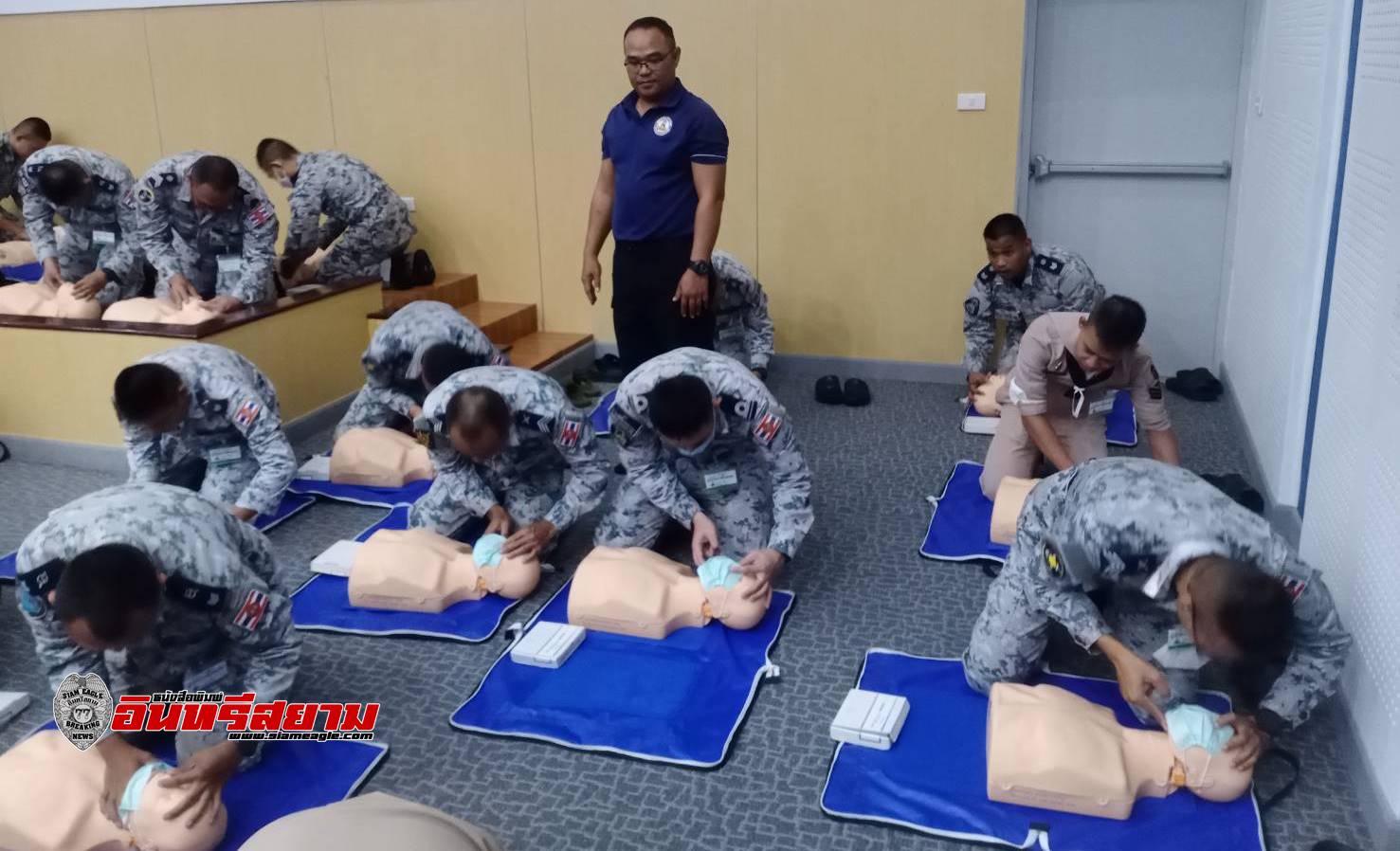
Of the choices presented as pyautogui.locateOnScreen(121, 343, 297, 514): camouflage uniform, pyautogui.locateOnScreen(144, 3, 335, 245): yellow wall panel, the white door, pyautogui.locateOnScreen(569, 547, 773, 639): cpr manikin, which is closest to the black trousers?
pyautogui.locateOnScreen(569, 547, 773, 639): cpr manikin

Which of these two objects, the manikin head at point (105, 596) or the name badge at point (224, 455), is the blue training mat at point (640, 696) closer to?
the manikin head at point (105, 596)

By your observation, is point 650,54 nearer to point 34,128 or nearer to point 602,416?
point 602,416

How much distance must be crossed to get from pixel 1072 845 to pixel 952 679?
0.59 m

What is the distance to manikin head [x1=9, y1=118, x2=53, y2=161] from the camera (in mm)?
6094

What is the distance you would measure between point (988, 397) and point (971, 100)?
1.35 metres

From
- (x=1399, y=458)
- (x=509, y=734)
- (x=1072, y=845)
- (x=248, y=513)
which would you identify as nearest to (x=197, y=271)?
(x=248, y=513)

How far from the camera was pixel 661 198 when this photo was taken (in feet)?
12.3

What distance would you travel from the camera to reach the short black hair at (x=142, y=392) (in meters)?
2.94

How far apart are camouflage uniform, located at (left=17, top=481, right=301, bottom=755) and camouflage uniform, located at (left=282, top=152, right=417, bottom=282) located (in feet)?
9.82

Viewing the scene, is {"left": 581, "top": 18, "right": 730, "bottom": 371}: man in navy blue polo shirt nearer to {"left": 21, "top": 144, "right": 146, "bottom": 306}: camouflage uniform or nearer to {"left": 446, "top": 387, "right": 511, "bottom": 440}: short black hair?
{"left": 446, "top": 387, "right": 511, "bottom": 440}: short black hair

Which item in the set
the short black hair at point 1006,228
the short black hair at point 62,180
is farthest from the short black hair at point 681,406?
the short black hair at point 62,180

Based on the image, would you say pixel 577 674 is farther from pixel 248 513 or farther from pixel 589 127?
pixel 589 127

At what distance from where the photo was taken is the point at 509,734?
98.3 inches

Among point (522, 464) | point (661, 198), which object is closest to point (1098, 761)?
point (522, 464)
